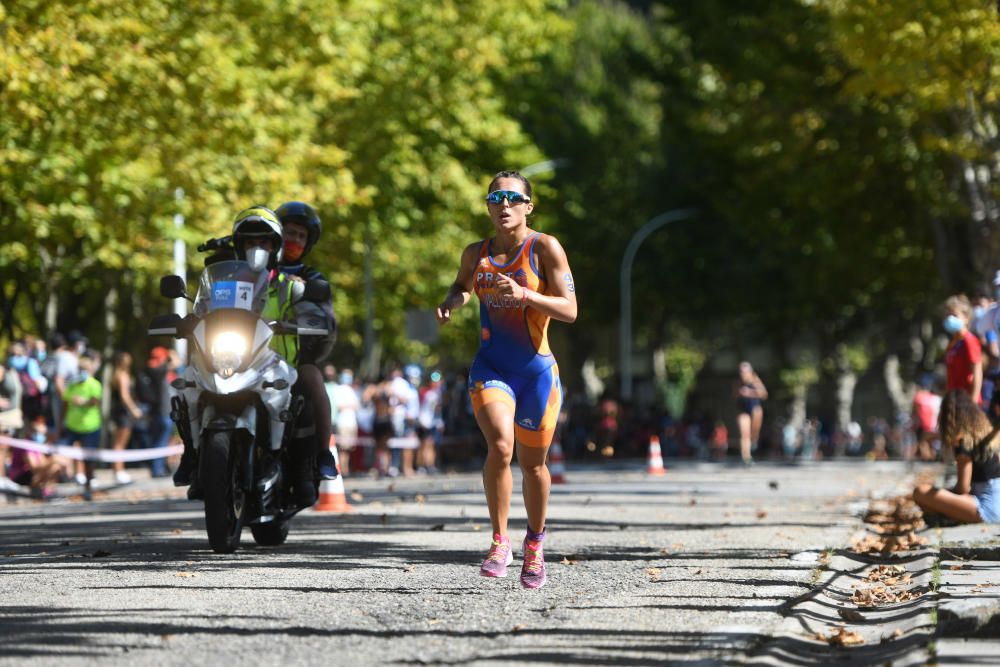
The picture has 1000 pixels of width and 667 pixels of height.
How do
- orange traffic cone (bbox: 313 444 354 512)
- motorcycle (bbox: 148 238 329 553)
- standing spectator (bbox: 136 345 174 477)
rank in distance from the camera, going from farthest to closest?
1. standing spectator (bbox: 136 345 174 477)
2. orange traffic cone (bbox: 313 444 354 512)
3. motorcycle (bbox: 148 238 329 553)

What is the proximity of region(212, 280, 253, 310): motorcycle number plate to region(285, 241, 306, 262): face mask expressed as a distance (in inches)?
39.9

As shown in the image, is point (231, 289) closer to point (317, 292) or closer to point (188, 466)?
point (317, 292)

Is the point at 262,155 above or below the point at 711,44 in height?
below

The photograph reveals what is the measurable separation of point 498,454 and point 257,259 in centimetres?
247

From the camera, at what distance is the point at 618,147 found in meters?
55.7

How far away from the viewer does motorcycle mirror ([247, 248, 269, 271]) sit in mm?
10852

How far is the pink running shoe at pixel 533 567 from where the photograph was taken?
8.80 meters

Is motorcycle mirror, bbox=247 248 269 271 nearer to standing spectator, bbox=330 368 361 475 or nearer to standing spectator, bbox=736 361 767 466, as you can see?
standing spectator, bbox=330 368 361 475

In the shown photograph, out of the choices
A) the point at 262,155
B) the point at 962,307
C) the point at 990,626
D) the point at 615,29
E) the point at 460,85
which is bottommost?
the point at 990,626

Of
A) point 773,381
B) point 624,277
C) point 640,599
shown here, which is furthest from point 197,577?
point 773,381

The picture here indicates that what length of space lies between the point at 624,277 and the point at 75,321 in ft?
61.6

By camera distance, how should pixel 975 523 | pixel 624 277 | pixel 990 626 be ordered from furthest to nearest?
pixel 624 277
pixel 975 523
pixel 990 626

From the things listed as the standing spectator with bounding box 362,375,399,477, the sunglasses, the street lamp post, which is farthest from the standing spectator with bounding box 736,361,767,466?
the sunglasses

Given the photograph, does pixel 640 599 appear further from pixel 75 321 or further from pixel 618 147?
pixel 618 147
